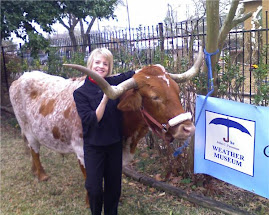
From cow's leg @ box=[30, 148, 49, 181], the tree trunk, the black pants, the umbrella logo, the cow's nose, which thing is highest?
the tree trunk

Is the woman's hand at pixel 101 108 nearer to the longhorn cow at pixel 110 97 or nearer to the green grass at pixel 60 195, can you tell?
the longhorn cow at pixel 110 97

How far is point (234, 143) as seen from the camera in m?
3.26

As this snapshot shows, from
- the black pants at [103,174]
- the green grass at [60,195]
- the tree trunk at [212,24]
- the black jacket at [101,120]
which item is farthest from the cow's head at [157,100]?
the green grass at [60,195]

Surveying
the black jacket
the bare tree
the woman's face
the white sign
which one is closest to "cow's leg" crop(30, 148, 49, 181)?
the black jacket

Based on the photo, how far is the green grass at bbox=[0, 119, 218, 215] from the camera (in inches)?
161

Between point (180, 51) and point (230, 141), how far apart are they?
231 centimetres

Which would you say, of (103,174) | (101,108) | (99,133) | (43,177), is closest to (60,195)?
(43,177)

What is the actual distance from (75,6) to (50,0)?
739 mm

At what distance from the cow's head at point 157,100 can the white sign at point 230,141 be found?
0.67 m

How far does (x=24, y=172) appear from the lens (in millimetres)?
5562

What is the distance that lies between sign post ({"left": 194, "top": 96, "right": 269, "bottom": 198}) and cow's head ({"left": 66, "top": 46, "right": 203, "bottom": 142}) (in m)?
0.65

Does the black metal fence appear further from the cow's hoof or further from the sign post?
the cow's hoof

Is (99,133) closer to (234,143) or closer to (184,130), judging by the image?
(184,130)

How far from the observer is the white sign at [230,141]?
3.14m
